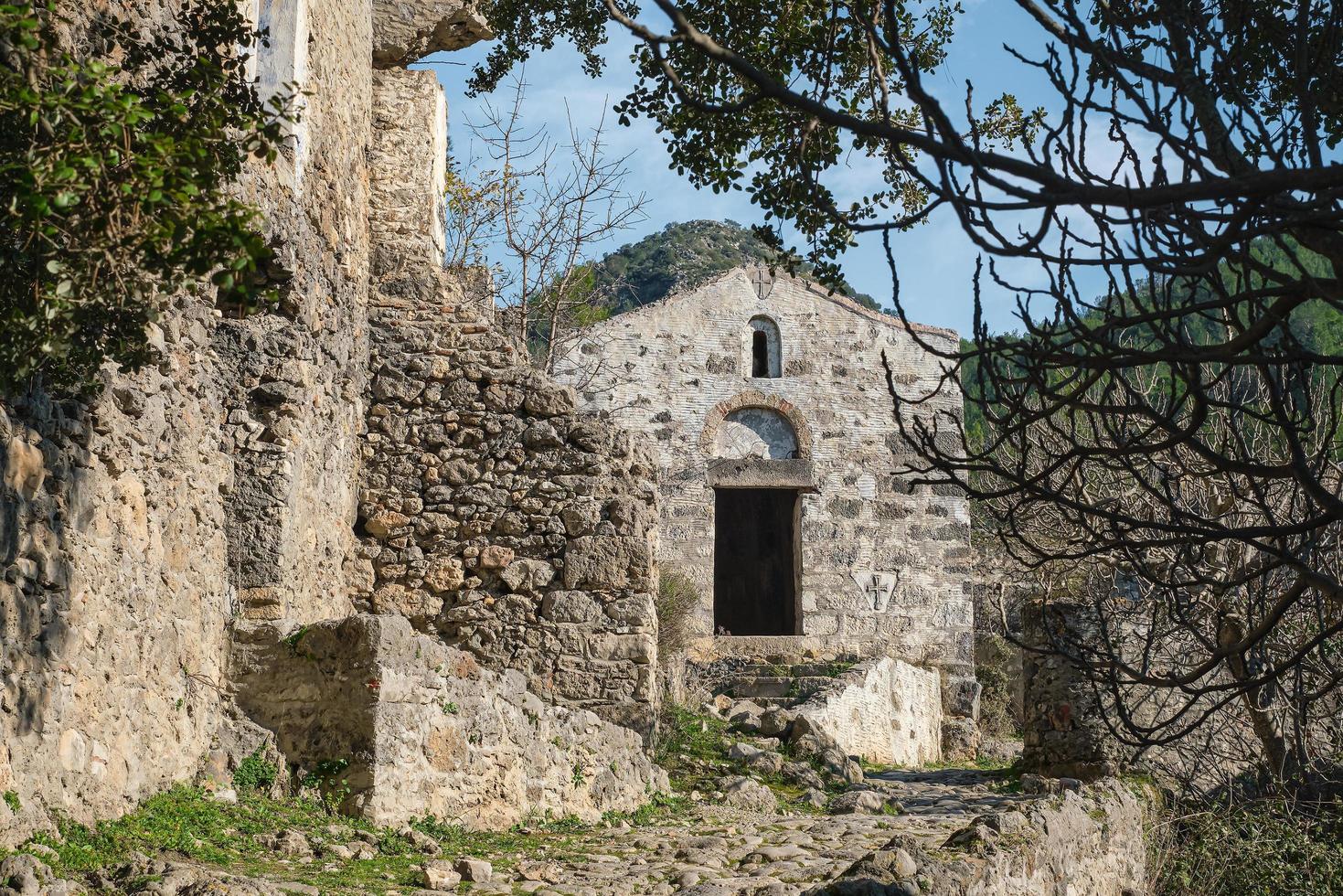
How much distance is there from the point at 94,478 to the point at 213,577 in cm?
166

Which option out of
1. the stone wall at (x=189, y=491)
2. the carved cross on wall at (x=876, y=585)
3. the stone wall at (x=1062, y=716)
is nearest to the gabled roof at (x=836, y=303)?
the carved cross on wall at (x=876, y=585)

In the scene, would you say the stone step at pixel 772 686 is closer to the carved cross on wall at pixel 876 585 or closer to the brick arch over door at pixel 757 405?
the carved cross on wall at pixel 876 585

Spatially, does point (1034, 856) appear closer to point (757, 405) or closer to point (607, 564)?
point (607, 564)

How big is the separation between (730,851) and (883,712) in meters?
7.56

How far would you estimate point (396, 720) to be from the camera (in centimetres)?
704

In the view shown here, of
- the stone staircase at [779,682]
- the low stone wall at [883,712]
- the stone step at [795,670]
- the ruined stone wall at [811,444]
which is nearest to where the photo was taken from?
the low stone wall at [883,712]

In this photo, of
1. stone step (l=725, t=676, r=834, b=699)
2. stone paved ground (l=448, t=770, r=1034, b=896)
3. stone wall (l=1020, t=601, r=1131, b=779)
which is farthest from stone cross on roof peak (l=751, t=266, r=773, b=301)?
stone paved ground (l=448, t=770, r=1034, b=896)

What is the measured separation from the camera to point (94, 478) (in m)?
5.66

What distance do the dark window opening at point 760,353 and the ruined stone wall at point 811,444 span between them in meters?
0.09

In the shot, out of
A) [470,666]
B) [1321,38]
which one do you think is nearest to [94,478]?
[470,666]

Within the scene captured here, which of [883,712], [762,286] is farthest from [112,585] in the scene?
[762,286]

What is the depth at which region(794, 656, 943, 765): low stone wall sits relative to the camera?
536 inches

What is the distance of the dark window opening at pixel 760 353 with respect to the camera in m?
18.5

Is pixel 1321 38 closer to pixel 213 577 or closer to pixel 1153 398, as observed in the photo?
pixel 213 577
